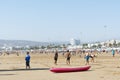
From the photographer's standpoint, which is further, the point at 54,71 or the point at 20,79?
the point at 54,71

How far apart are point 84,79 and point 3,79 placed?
447 centimetres

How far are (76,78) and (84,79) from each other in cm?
55

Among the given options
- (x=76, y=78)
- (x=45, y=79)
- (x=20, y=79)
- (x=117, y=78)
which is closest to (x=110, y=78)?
(x=117, y=78)

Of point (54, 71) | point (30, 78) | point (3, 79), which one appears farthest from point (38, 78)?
point (54, 71)

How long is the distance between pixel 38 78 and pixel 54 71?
3875 millimetres

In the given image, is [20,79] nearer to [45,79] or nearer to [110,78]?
[45,79]

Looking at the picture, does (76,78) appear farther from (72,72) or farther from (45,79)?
(72,72)

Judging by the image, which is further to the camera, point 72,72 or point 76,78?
point 72,72

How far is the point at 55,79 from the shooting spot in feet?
64.5

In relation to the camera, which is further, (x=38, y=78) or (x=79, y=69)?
(x=79, y=69)

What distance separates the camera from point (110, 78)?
19.9 metres

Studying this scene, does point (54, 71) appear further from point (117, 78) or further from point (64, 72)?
point (117, 78)

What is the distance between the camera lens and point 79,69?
25062 mm

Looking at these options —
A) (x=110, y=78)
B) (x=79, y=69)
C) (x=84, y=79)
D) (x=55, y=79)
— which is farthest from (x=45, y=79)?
(x=79, y=69)
